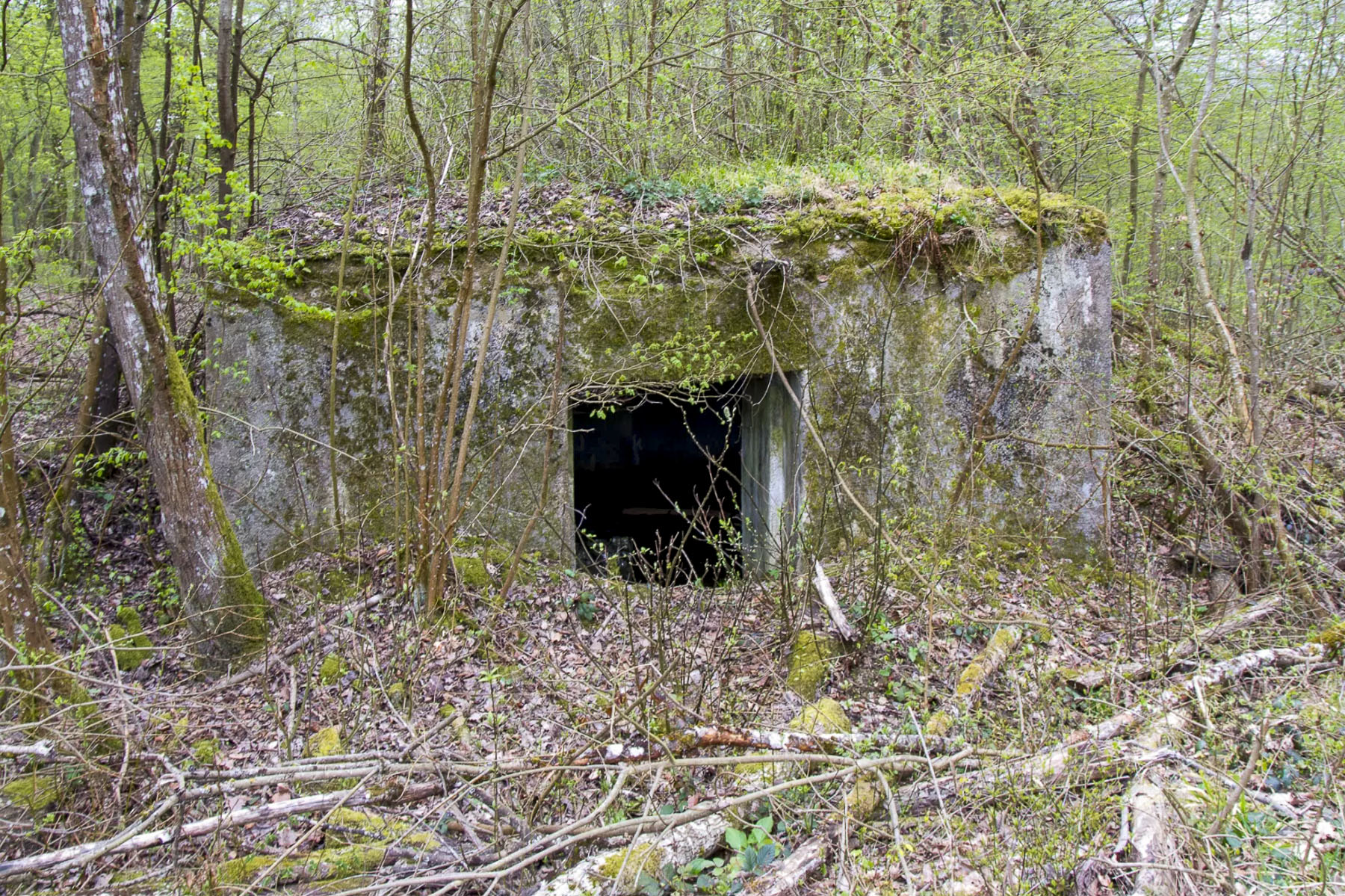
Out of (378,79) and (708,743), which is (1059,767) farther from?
(378,79)

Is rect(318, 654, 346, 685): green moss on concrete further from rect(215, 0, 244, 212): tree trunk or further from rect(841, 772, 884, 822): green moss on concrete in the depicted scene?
rect(215, 0, 244, 212): tree trunk

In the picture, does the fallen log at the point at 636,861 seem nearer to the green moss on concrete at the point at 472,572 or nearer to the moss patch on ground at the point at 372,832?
the moss patch on ground at the point at 372,832

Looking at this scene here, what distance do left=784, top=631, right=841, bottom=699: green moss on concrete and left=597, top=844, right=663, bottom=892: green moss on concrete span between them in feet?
5.50

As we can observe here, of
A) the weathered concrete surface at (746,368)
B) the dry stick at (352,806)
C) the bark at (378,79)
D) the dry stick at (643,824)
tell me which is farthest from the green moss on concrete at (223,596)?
the dry stick at (643,824)

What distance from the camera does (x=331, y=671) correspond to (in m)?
4.53

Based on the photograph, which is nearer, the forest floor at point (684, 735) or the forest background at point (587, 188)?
the forest floor at point (684, 735)

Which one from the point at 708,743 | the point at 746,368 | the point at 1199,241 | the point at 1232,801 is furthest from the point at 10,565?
the point at 1199,241

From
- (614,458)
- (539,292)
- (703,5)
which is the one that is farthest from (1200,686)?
(614,458)

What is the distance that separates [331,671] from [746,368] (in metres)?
3.38

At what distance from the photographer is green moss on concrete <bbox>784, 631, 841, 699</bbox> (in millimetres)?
4297

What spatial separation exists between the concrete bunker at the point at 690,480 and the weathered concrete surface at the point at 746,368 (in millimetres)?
245

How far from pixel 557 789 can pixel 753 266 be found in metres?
3.88

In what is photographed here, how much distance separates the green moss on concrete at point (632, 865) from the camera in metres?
2.65

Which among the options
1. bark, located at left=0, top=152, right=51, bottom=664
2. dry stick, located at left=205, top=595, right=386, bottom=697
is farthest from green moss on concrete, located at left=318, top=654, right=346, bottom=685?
bark, located at left=0, top=152, right=51, bottom=664
